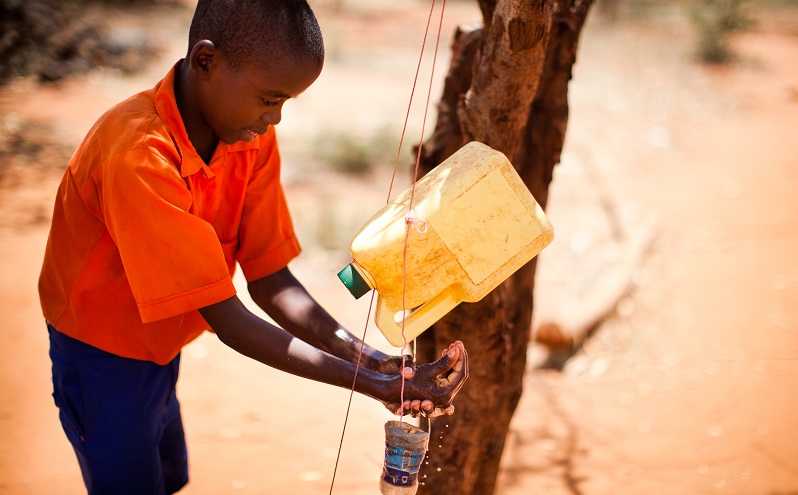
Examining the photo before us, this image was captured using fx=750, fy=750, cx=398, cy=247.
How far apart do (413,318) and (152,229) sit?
1.93ft

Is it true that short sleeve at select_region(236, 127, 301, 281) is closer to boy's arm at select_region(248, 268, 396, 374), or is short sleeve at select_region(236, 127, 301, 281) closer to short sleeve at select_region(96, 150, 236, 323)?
boy's arm at select_region(248, 268, 396, 374)

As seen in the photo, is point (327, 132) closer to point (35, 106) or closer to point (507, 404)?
point (35, 106)

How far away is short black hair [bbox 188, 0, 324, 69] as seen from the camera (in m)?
1.57

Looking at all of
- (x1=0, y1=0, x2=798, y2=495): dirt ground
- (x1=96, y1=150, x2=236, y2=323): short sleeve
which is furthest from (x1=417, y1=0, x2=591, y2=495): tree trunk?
(x1=96, y1=150, x2=236, y2=323): short sleeve

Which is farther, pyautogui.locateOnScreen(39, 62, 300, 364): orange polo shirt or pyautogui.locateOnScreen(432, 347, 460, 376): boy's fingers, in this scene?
pyautogui.locateOnScreen(432, 347, 460, 376): boy's fingers

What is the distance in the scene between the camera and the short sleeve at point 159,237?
148 cm

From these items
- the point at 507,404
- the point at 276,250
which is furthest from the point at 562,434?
the point at 276,250

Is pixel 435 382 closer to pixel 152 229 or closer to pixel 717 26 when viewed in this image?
pixel 152 229

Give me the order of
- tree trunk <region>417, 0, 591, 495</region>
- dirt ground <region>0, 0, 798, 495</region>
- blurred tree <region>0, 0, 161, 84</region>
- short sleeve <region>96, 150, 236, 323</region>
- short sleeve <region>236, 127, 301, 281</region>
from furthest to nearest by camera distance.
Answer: blurred tree <region>0, 0, 161, 84</region> → dirt ground <region>0, 0, 798, 495</region> → tree trunk <region>417, 0, 591, 495</region> → short sleeve <region>236, 127, 301, 281</region> → short sleeve <region>96, 150, 236, 323</region>

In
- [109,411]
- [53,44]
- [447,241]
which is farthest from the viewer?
[53,44]

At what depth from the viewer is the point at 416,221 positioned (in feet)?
5.12

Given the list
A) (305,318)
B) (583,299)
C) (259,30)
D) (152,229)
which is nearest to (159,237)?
(152,229)

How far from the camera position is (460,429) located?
2500 mm

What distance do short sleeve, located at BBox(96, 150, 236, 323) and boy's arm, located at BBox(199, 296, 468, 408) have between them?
55 millimetres
